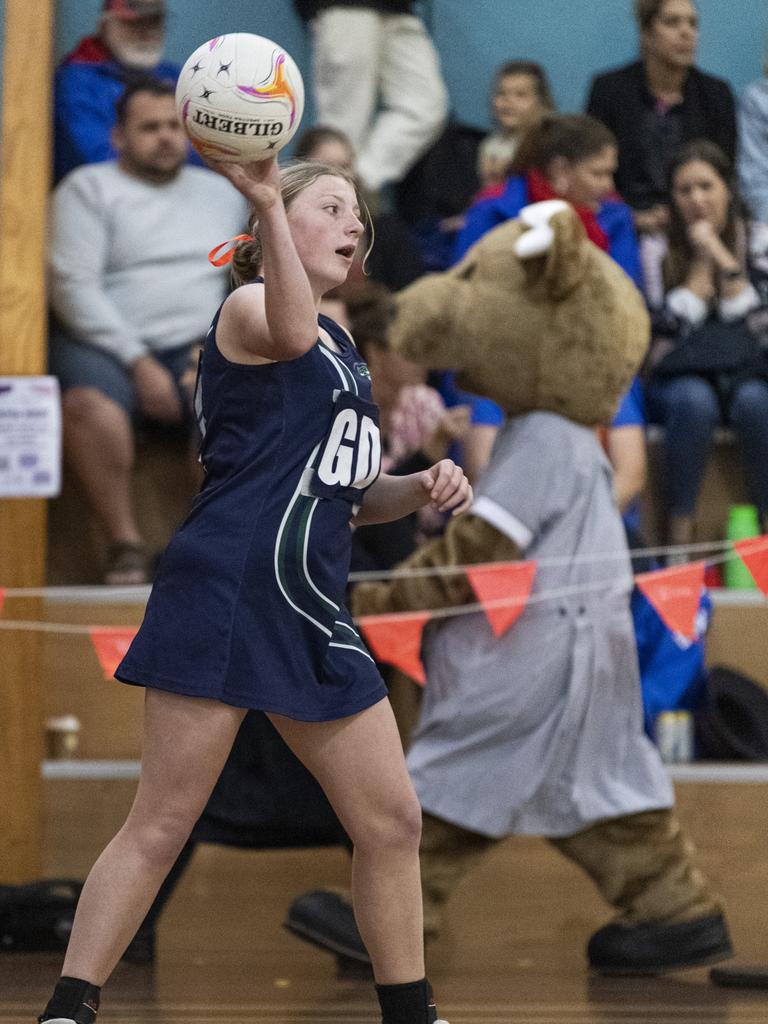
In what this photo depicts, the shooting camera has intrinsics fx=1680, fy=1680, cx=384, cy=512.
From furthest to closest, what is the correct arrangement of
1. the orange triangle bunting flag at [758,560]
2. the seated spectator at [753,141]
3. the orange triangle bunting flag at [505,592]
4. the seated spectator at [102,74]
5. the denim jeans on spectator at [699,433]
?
the seated spectator at [753,141] → the seated spectator at [102,74] → the denim jeans on spectator at [699,433] → the orange triangle bunting flag at [758,560] → the orange triangle bunting flag at [505,592]

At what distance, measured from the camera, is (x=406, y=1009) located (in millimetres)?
2520

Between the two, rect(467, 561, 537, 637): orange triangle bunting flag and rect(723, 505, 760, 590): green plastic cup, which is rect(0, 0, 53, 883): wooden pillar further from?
rect(723, 505, 760, 590): green plastic cup

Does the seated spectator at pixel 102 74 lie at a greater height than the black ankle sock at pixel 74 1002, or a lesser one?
greater

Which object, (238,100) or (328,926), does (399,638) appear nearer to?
(328,926)

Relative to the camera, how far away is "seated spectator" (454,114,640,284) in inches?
199

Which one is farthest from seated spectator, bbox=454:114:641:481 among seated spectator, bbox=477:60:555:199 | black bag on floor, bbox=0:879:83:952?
black bag on floor, bbox=0:879:83:952

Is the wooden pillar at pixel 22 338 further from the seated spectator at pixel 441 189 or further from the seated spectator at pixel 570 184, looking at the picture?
the seated spectator at pixel 441 189

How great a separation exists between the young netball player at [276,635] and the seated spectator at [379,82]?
3.31m

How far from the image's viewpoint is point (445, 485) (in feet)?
8.27

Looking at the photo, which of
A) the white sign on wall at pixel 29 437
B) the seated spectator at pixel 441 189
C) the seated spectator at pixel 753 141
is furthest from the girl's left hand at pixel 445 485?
the seated spectator at pixel 753 141

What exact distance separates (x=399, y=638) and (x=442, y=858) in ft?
1.72

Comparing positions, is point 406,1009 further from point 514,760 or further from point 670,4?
point 670,4

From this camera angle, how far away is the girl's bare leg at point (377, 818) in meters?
2.47

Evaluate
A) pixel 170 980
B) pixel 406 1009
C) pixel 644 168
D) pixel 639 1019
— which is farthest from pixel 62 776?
pixel 644 168
